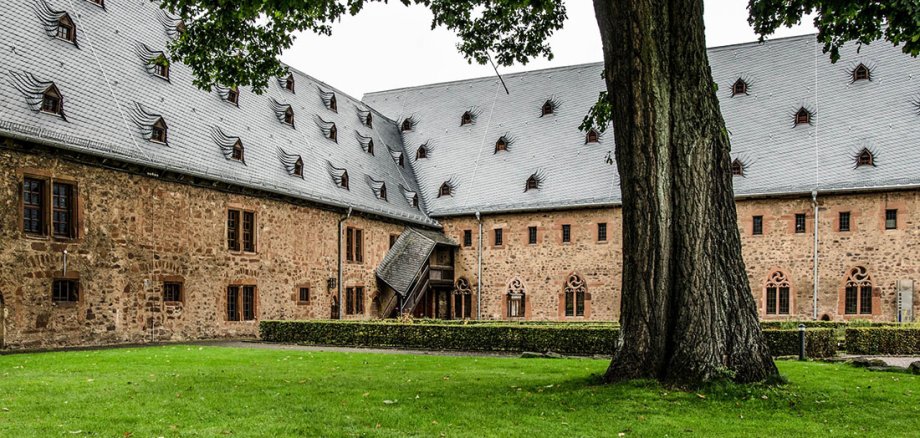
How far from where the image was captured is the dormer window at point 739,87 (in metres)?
32.1

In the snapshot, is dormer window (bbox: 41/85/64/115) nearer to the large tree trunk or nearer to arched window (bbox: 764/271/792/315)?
the large tree trunk

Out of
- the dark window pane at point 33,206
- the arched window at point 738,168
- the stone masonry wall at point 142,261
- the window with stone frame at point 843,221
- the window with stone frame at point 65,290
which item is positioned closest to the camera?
the stone masonry wall at point 142,261

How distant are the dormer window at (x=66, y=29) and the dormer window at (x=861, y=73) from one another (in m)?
28.6

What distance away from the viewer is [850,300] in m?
27.8

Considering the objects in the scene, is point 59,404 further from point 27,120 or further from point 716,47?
point 716,47

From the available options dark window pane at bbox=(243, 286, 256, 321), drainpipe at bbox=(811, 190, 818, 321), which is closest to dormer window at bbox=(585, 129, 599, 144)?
drainpipe at bbox=(811, 190, 818, 321)

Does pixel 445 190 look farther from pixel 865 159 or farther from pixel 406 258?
pixel 865 159

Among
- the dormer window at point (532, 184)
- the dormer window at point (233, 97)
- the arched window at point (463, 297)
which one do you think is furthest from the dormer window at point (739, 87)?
the dormer window at point (233, 97)

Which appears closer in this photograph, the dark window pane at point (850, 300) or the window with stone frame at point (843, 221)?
the dark window pane at point (850, 300)

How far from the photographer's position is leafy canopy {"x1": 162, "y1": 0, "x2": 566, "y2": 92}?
11188 mm

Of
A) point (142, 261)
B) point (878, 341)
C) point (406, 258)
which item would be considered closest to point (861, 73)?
A: point (878, 341)

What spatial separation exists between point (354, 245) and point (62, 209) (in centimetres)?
1286

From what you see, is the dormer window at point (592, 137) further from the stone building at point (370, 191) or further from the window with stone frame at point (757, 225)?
the window with stone frame at point (757, 225)

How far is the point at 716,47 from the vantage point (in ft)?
111
